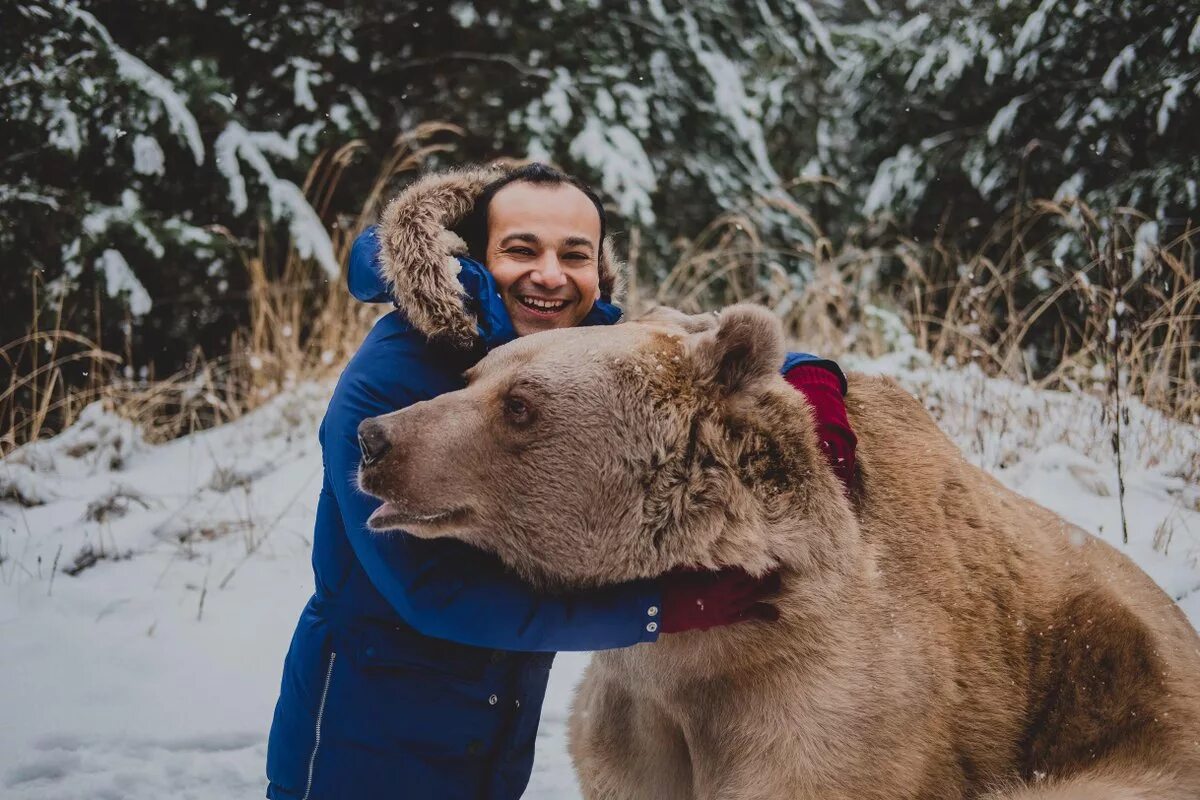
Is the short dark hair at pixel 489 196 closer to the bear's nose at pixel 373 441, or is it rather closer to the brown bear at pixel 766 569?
the brown bear at pixel 766 569

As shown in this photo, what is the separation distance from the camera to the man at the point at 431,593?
1.80 m

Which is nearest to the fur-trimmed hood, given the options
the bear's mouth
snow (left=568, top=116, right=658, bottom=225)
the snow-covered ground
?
the bear's mouth

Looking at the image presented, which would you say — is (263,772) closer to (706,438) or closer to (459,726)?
(459,726)

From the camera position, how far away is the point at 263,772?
107 inches

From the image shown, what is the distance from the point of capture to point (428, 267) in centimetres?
204

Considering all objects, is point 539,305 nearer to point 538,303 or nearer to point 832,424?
point 538,303

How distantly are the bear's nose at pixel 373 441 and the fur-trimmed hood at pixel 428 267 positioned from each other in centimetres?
41

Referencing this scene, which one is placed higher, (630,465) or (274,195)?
(274,195)

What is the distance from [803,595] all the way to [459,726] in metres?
0.89

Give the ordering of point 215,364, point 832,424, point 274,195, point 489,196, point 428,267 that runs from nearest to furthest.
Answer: point 832,424 → point 428,267 → point 489,196 → point 274,195 → point 215,364

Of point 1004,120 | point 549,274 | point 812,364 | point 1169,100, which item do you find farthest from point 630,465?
point 1004,120

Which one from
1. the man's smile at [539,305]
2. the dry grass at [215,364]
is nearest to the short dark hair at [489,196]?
the man's smile at [539,305]

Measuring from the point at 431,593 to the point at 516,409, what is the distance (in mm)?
397

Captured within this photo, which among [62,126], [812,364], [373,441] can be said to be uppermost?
[62,126]
